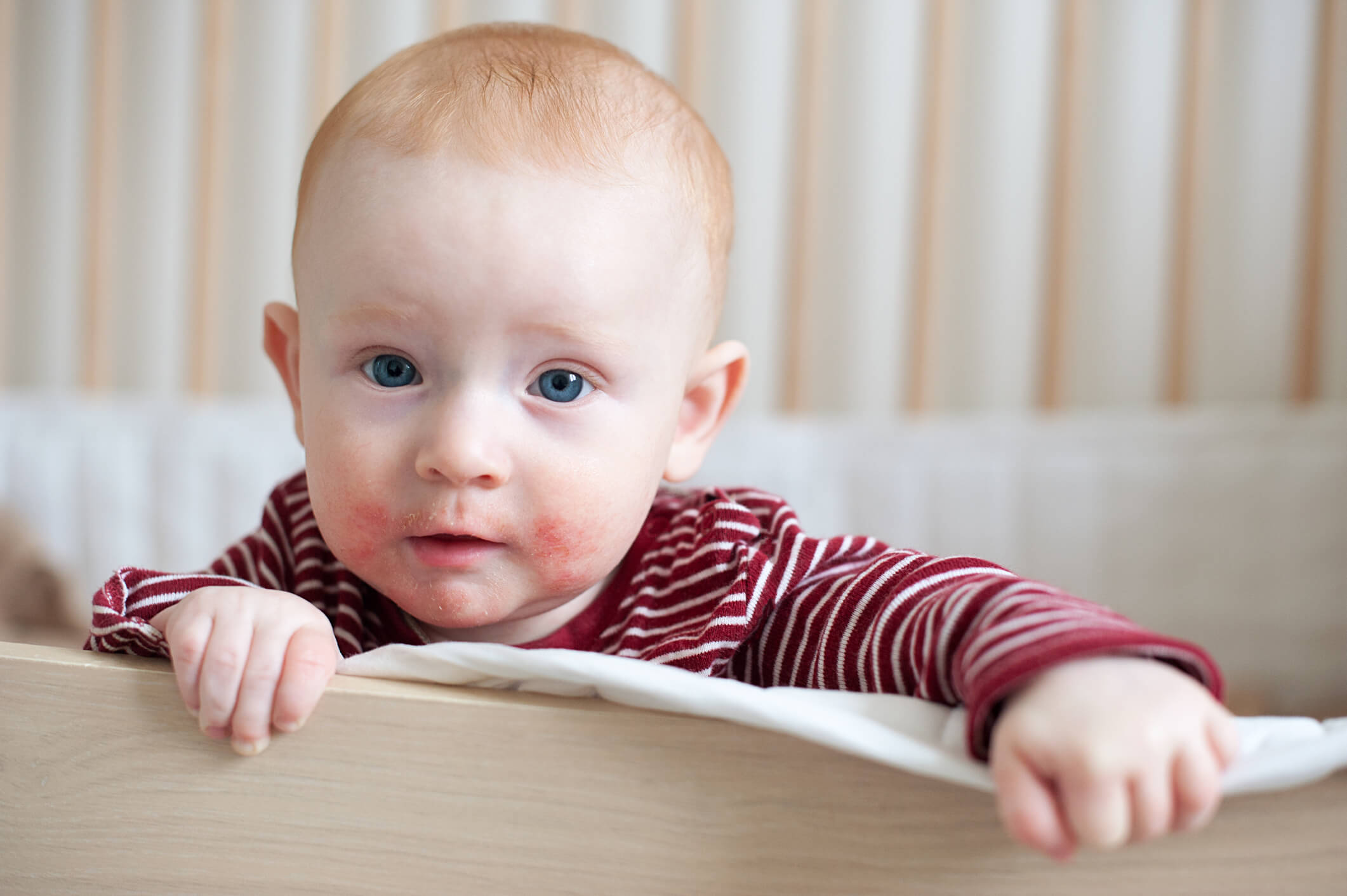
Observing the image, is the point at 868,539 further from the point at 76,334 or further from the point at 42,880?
the point at 76,334

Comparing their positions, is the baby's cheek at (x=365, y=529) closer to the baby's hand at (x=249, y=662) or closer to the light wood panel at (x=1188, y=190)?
the baby's hand at (x=249, y=662)

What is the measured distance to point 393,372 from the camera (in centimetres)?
55

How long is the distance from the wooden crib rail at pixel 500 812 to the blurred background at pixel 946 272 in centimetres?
94

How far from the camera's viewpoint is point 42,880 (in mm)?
463

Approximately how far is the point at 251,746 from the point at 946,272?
1269mm

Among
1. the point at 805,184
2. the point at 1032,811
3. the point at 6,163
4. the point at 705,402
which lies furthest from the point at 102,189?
the point at 1032,811

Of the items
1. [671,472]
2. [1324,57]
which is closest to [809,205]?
[1324,57]

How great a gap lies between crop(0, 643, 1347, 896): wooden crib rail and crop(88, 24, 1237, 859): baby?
3 cm

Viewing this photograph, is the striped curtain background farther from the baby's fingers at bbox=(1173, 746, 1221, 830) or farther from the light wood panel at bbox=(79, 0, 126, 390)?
the baby's fingers at bbox=(1173, 746, 1221, 830)

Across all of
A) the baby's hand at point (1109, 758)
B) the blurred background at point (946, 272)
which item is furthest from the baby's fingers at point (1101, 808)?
the blurred background at point (946, 272)

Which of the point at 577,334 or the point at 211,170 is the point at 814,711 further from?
the point at 211,170

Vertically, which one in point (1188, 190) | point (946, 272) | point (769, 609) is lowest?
point (769, 609)

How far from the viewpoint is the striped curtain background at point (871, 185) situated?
56.9 inches

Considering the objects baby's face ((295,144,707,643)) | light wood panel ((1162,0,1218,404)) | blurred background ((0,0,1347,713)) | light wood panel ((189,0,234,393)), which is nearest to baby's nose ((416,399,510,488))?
baby's face ((295,144,707,643))
